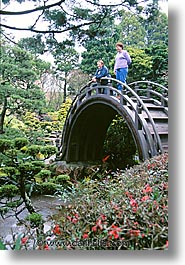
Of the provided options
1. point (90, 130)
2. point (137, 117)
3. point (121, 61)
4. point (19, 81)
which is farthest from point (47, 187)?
point (90, 130)

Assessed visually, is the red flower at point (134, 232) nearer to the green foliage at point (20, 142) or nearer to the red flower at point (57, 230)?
the red flower at point (57, 230)

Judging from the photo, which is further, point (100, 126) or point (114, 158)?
point (100, 126)

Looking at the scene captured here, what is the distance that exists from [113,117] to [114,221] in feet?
7.18

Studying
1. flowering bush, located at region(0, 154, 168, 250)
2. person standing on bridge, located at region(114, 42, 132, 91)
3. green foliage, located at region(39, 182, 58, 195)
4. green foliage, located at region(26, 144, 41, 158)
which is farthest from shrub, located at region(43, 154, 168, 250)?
person standing on bridge, located at region(114, 42, 132, 91)

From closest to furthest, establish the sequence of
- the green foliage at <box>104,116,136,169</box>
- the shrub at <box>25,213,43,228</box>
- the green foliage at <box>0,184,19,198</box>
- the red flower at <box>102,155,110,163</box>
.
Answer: the shrub at <box>25,213,43,228</box>, the green foliage at <box>0,184,19,198</box>, the green foliage at <box>104,116,136,169</box>, the red flower at <box>102,155,110,163</box>

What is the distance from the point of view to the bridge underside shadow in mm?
3312

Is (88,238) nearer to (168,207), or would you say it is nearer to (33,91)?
(168,207)

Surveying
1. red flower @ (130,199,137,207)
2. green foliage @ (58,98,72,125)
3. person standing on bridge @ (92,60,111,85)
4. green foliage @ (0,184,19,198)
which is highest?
person standing on bridge @ (92,60,111,85)

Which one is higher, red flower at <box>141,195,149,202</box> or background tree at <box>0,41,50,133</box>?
background tree at <box>0,41,50,133</box>

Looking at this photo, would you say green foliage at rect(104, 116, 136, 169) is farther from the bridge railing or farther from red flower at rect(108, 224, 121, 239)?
red flower at rect(108, 224, 121, 239)

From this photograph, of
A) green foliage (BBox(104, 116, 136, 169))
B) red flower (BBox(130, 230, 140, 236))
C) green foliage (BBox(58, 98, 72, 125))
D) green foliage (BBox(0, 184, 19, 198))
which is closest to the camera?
red flower (BBox(130, 230, 140, 236))

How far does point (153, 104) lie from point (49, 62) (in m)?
0.85

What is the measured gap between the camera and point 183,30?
1961mm

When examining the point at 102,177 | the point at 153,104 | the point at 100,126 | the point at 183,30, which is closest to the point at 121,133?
the point at 100,126
